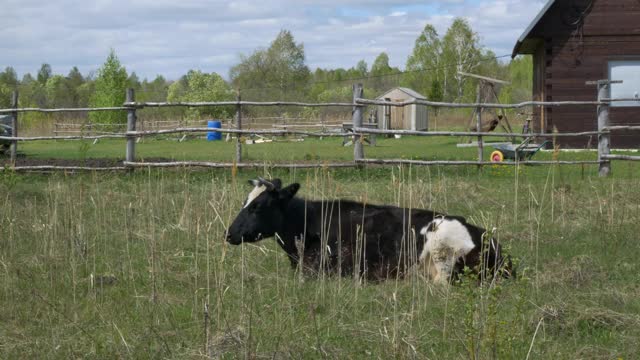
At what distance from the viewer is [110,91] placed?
46.8 m

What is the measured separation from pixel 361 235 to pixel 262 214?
59.8 inches

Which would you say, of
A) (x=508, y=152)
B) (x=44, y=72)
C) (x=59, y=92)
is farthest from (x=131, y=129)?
(x=44, y=72)

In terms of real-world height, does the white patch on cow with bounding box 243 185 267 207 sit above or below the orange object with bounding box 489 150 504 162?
below

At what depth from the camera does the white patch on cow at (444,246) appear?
6.75 metres

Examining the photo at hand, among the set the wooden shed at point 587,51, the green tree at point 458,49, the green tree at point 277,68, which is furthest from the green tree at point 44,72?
the wooden shed at point 587,51

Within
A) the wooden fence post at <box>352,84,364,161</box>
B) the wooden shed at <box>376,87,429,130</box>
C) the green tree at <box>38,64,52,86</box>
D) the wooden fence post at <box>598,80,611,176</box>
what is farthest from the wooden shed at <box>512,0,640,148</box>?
the green tree at <box>38,64,52,86</box>

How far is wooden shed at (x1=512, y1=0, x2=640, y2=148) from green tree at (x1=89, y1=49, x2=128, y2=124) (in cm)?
2816

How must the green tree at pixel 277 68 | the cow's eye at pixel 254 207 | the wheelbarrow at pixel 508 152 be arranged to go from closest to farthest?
the cow's eye at pixel 254 207
the wheelbarrow at pixel 508 152
the green tree at pixel 277 68

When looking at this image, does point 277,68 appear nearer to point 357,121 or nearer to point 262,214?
point 357,121

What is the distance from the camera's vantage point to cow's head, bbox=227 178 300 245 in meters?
7.53

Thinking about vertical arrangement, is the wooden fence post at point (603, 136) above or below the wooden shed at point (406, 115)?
below

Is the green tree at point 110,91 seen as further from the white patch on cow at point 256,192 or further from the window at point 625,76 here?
the white patch on cow at point 256,192

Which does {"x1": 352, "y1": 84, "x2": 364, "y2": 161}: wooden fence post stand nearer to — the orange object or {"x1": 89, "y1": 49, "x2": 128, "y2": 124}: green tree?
the orange object

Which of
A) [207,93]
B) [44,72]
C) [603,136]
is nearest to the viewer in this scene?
[603,136]
